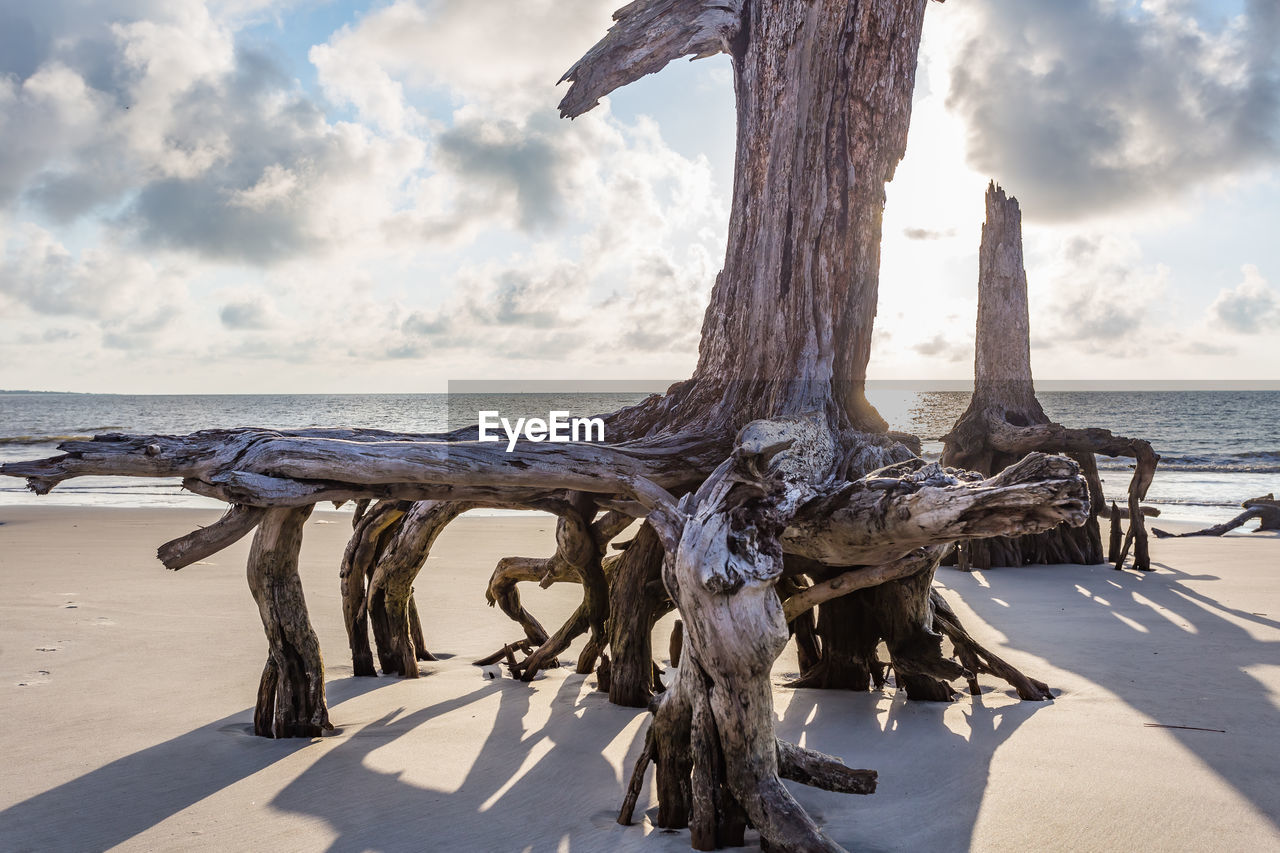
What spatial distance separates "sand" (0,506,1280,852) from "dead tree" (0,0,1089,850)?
39cm

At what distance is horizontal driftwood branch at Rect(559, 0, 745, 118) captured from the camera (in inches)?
191

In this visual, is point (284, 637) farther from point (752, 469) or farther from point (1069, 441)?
point (1069, 441)

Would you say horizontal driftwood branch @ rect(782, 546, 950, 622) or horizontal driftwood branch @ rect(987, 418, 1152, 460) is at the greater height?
horizontal driftwood branch @ rect(987, 418, 1152, 460)

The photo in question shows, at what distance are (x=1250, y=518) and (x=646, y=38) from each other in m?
12.1

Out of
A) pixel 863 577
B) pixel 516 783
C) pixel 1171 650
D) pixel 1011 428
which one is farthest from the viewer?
pixel 1011 428

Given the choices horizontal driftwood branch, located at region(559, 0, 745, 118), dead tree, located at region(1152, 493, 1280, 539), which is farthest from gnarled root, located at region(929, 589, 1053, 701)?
dead tree, located at region(1152, 493, 1280, 539)

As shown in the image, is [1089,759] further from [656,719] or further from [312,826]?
[312,826]

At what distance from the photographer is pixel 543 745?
4.11 meters

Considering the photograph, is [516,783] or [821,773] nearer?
[821,773]

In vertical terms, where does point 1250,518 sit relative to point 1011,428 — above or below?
below

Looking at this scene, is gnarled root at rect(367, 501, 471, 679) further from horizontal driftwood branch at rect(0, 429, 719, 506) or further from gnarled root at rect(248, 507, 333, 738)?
horizontal driftwood branch at rect(0, 429, 719, 506)

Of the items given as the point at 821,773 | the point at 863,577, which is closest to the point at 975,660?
the point at 863,577

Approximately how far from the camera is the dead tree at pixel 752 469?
8.82 ft

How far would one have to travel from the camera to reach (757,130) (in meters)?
4.79
